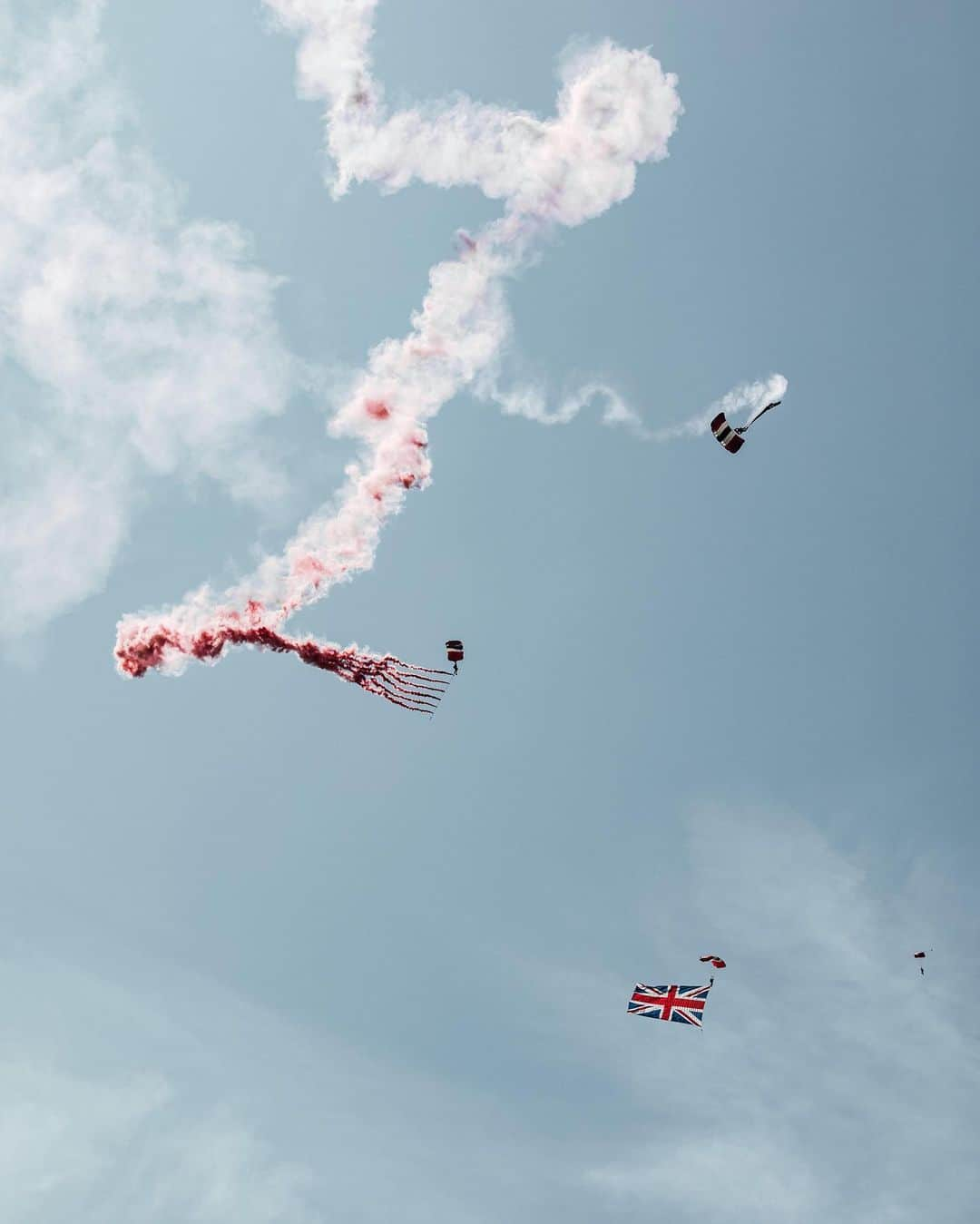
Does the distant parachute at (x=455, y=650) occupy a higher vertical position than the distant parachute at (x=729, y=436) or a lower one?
lower

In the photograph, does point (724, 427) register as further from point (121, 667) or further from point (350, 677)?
point (121, 667)

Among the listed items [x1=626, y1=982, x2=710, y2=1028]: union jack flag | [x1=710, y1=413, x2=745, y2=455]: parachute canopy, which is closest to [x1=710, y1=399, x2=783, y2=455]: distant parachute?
[x1=710, y1=413, x2=745, y2=455]: parachute canopy

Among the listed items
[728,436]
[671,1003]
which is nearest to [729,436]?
[728,436]

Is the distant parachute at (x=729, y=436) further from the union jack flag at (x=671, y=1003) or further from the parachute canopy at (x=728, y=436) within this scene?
the union jack flag at (x=671, y=1003)

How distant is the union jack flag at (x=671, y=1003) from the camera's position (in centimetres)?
7006

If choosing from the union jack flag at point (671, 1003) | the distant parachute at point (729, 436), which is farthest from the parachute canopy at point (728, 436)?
the union jack flag at point (671, 1003)

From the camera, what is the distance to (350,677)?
58.1 metres

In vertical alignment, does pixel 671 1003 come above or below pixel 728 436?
below

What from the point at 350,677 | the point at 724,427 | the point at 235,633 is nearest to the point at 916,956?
the point at 724,427

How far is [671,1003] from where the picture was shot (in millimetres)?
71312

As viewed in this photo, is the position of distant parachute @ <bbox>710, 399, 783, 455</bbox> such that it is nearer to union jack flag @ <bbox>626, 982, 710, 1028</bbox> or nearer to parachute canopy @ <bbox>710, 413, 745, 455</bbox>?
parachute canopy @ <bbox>710, 413, 745, 455</bbox>

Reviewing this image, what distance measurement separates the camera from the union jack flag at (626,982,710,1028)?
2758 inches

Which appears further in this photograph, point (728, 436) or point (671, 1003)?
point (671, 1003)

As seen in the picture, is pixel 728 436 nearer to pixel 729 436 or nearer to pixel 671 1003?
pixel 729 436
